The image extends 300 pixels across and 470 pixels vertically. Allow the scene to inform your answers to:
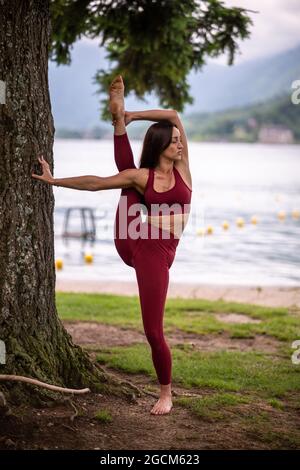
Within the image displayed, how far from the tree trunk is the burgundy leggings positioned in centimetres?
57

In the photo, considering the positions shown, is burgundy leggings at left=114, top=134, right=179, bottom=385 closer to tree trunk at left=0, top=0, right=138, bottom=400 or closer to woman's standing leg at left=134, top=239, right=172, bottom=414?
woman's standing leg at left=134, top=239, right=172, bottom=414

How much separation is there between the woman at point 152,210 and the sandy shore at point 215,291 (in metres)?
5.43

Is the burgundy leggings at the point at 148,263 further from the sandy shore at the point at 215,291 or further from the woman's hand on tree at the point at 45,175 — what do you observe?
the sandy shore at the point at 215,291

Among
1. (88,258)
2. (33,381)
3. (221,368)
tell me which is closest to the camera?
(33,381)

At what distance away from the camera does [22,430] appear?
4.36 metres

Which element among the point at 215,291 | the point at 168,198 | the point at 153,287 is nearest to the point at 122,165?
the point at 168,198

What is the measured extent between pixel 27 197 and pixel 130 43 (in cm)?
431

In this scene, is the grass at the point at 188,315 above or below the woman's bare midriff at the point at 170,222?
below

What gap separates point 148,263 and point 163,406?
1.05 metres

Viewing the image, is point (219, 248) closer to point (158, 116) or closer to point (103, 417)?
point (158, 116)

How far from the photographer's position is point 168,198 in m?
4.84

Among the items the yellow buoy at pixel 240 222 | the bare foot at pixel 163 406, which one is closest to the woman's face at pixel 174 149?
the bare foot at pixel 163 406

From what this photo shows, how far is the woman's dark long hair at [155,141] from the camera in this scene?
191 inches
